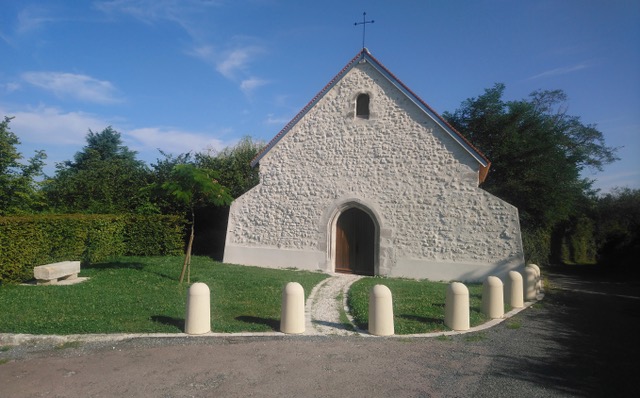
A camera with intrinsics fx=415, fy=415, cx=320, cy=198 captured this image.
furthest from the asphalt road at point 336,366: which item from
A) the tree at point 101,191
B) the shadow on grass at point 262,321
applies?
the tree at point 101,191

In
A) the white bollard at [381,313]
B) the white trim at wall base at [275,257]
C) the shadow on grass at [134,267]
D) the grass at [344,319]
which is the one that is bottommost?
the grass at [344,319]

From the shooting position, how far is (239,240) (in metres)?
15.6

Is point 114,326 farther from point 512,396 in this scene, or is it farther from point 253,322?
point 512,396

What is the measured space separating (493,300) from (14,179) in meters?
15.9

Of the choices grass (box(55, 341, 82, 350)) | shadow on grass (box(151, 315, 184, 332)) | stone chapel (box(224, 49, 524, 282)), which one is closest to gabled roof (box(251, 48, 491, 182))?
stone chapel (box(224, 49, 524, 282))

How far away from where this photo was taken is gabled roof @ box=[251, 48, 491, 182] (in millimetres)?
12898

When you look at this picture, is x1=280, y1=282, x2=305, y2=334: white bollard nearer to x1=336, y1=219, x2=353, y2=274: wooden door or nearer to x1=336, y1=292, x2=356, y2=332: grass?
x1=336, y1=292, x2=356, y2=332: grass

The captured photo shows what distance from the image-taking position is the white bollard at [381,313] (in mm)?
6824

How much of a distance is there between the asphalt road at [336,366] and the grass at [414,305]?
24.0 inches

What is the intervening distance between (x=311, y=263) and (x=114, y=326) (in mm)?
8096

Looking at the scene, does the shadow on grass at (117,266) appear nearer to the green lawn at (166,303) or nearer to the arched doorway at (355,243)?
the green lawn at (166,303)

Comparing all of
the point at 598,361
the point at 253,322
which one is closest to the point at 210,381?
the point at 253,322

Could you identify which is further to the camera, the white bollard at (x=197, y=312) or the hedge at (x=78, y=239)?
the hedge at (x=78, y=239)

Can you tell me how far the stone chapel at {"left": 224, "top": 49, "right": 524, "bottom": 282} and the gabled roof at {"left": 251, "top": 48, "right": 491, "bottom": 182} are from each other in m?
0.03
